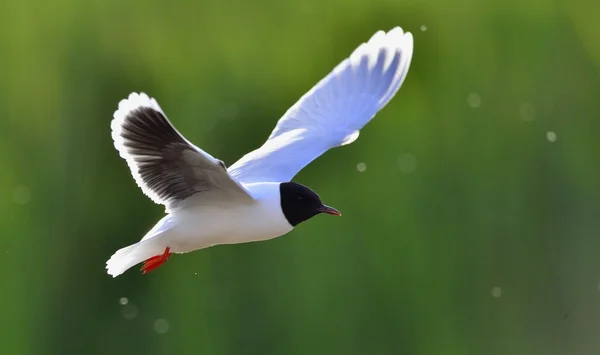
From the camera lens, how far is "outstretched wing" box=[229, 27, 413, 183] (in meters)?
3.40

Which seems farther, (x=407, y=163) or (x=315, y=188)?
(x=407, y=163)

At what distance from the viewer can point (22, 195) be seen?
521 centimetres

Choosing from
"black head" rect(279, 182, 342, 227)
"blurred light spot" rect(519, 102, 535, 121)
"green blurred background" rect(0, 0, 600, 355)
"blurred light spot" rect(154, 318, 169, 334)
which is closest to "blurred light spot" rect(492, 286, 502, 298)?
"green blurred background" rect(0, 0, 600, 355)

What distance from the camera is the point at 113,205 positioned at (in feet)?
17.0

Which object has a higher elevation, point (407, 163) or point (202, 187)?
point (407, 163)

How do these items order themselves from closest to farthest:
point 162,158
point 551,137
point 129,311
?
point 162,158
point 129,311
point 551,137

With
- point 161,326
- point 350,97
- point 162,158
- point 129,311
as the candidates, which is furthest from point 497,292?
point 162,158

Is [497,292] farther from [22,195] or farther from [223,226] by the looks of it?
[223,226]

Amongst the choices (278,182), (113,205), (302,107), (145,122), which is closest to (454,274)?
(113,205)

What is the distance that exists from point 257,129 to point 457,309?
1312 mm

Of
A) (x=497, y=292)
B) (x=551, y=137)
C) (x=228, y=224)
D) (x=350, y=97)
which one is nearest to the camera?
(x=228, y=224)

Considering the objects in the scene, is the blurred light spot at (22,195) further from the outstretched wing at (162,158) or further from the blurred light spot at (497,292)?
the outstretched wing at (162,158)

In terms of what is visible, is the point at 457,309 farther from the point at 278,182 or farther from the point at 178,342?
the point at 278,182

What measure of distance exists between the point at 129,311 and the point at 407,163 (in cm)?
155
